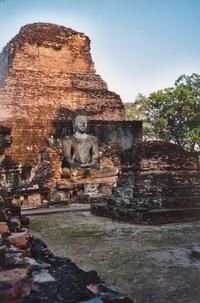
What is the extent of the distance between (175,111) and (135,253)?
2295 centimetres

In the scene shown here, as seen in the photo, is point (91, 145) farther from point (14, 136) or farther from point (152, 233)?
point (152, 233)

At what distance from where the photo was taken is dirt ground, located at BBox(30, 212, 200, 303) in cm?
287

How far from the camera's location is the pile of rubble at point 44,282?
2.11 m

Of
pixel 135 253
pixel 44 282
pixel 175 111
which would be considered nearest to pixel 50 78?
pixel 175 111

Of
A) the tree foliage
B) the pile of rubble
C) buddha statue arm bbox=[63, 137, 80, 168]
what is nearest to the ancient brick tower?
buddha statue arm bbox=[63, 137, 80, 168]

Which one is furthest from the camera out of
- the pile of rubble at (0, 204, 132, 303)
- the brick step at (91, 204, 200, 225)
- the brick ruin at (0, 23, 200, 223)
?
the brick ruin at (0, 23, 200, 223)

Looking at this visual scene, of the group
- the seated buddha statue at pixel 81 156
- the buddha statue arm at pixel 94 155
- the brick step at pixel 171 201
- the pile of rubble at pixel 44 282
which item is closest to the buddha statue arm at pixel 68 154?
the seated buddha statue at pixel 81 156

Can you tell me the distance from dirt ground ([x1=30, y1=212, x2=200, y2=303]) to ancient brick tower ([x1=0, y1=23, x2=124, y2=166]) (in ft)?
32.7

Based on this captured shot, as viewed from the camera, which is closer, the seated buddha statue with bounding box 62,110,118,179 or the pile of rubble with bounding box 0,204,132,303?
the pile of rubble with bounding box 0,204,132,303

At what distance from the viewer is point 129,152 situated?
22.7 feet

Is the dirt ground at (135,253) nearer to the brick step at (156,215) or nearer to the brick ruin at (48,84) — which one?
the brick step at (156,215)

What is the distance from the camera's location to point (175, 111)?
2609 cm

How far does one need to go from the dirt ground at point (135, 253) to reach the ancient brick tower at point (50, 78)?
9.96m

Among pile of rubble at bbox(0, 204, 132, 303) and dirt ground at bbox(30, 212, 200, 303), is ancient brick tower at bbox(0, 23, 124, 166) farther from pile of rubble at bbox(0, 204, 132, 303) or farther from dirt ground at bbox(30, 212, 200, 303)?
pile of rubble at bbox(0, 204, 132, 303)
